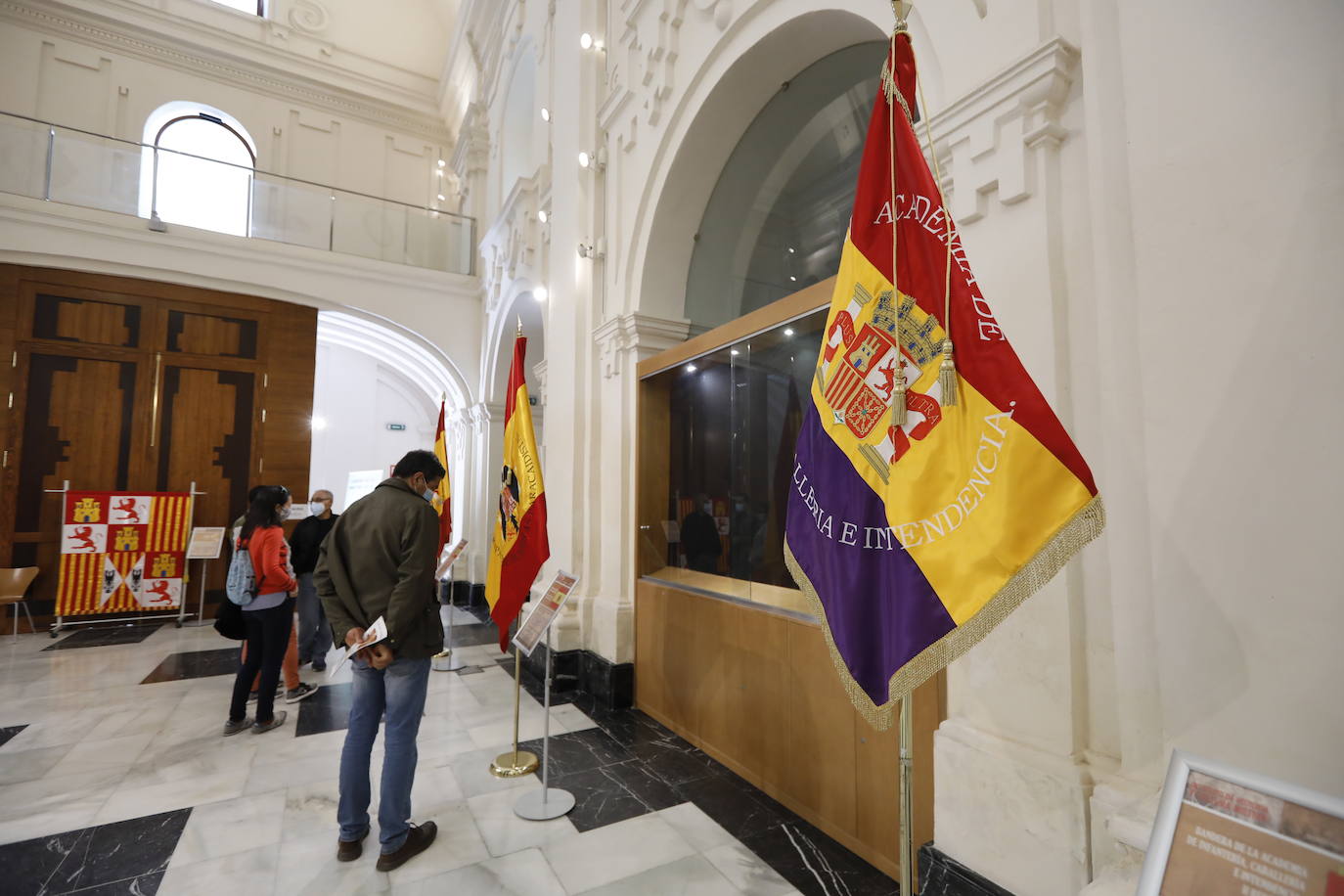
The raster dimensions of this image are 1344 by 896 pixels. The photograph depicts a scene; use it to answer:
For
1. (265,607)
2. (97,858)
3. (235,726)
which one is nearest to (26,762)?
(235,726)

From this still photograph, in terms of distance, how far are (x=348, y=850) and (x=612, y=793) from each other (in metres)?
1.25

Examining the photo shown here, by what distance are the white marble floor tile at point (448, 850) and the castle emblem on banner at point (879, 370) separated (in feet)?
8.19

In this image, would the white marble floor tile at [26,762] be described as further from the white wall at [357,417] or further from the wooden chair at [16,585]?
the white wall at [357,417]

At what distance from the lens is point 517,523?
13.2ft

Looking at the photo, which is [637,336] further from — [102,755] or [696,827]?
[102,755]

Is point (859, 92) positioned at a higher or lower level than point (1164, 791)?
higher

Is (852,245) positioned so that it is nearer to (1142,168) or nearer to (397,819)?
(1142,168)

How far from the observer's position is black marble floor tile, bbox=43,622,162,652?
22.9ft

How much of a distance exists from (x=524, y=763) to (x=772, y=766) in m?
1.43

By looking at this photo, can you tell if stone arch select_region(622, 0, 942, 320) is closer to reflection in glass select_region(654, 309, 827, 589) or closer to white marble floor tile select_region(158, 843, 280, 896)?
reflection in glass select_region(654, 309, 827, 589)

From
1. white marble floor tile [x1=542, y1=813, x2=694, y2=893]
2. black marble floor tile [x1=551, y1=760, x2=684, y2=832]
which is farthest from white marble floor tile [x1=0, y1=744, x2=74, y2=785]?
white marble floor tile [x1=542, y1=813, x2=694, y2=893]

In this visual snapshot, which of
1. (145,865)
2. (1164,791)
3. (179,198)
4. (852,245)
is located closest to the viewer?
(1164,791)

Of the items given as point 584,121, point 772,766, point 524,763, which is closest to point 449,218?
point 584,121

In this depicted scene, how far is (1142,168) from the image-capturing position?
68.7 inches
